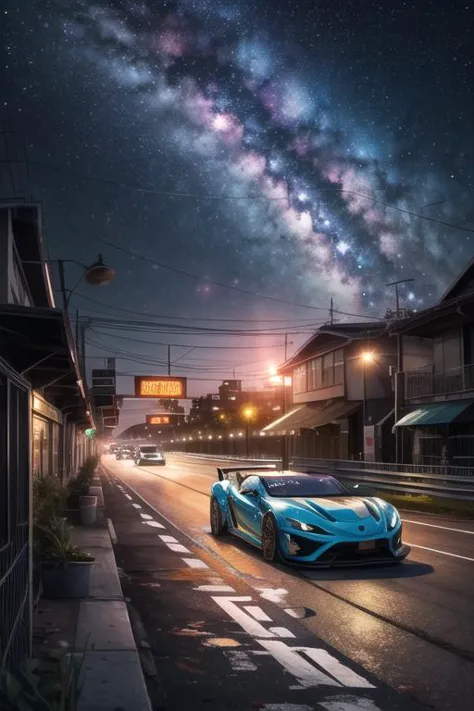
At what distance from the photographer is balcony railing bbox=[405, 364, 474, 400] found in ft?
96.0

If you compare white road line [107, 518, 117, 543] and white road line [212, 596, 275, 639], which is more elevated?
white road line [212, 596, 275, 639]

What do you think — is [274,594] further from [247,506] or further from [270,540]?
[247,506]

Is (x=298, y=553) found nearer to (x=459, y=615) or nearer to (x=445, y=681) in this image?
(x=459, y=615)

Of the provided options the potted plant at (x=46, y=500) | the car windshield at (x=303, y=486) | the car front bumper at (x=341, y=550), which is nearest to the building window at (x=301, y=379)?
the potted plant at (x=46, y=500)

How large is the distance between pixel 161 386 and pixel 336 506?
55082mm

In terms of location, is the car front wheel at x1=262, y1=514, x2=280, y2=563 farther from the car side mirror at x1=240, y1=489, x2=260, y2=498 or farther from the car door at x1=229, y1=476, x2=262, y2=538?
the car side mirror at x1=240, y1=489, x2=260, y2=498

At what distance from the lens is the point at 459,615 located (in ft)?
25.6

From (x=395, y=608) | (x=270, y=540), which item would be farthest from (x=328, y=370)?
(x=395, y=608)

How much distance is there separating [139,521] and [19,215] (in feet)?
26.1

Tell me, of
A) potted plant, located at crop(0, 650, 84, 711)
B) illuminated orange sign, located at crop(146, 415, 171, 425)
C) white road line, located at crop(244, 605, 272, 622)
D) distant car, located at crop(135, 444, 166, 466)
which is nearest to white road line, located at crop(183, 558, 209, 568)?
white road line, located at crop(244, 605, 272, 622)

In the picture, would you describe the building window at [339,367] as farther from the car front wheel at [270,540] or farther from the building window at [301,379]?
the car front wheel at [270,540]

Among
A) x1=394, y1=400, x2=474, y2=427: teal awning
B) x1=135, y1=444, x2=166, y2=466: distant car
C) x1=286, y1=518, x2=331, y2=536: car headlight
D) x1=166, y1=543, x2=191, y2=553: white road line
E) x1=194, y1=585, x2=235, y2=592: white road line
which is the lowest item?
x1=135, y1=444, x2=166, y2=466: distant car

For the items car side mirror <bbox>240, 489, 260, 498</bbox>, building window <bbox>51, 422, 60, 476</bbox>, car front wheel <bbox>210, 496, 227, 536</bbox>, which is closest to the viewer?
car side mirror <bbox>240, 489, 260, 498</bbox>

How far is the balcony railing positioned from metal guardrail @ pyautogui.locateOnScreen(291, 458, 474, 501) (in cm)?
466
